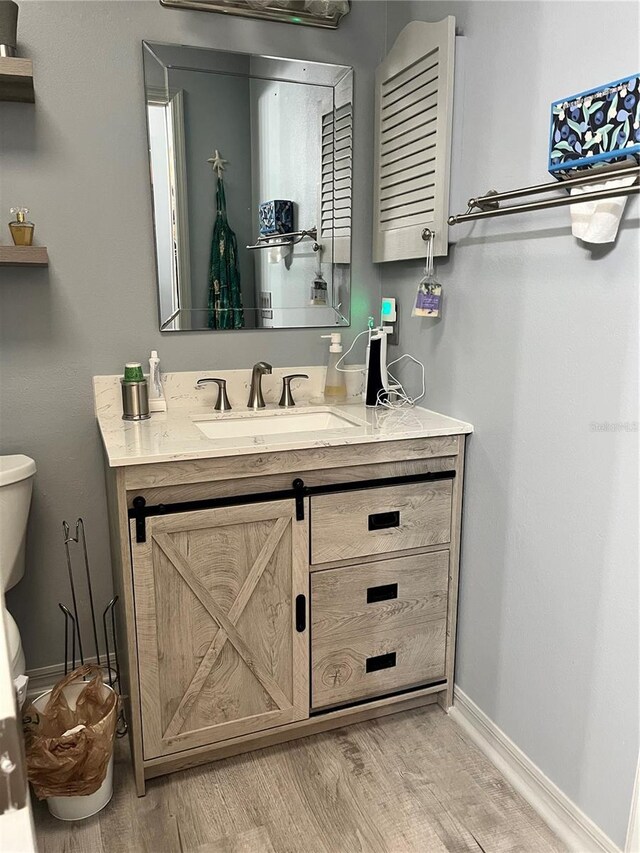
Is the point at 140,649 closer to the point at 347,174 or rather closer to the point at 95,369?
the point at 95,369

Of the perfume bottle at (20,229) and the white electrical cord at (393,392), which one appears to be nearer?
the perfume bottle at (20,229)

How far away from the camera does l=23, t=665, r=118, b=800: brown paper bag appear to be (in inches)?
60.4

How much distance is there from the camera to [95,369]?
2.01 metres

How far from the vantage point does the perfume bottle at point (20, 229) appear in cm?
178

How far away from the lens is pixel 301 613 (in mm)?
1793

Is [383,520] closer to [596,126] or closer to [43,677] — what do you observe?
[596,126]

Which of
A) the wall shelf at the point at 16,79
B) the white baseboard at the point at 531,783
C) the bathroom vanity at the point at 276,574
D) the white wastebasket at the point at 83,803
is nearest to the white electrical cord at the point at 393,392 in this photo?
the bathroom vanity at the point at 276,574

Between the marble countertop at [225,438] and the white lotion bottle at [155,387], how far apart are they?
0.02 metres

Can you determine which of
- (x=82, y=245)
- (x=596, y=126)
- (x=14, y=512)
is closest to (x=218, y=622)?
(x=14, y=512)

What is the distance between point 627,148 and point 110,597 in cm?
190

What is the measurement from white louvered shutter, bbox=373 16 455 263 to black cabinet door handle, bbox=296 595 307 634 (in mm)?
1042

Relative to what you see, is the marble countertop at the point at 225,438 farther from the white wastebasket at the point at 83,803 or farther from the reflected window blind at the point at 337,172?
the white wastebasket at the point at 83,803

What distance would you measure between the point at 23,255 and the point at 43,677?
131cm

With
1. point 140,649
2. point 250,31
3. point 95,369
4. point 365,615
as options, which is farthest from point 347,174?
point 140,649
